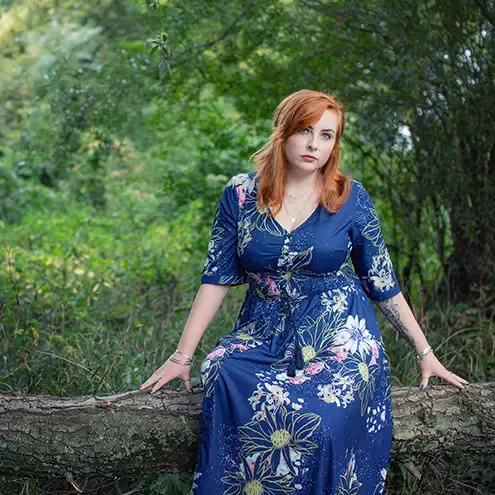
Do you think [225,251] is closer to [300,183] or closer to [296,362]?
[300,183]

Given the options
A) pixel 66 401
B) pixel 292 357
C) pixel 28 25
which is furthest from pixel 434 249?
pixel 28 25

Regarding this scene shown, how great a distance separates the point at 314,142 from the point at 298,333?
0.66 m

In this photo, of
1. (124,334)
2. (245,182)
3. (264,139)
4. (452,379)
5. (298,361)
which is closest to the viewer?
(298,361)

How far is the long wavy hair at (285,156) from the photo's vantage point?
2715 mm

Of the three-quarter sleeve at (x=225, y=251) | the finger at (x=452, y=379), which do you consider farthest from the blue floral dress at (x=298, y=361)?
the finger at (x=452, y=379)

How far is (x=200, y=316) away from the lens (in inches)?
109

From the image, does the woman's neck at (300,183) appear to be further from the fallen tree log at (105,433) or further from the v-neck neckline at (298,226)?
the fallen tree log at (105,433)

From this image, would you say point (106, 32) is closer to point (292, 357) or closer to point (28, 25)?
point (28, 25)

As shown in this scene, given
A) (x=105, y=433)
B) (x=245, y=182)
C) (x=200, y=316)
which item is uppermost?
(x=245, y=182)

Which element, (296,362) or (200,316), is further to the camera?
(200,316)

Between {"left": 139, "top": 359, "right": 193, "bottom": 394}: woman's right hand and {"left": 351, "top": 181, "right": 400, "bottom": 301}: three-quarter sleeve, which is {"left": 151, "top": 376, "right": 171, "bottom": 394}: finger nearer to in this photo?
{"left": 139, "top": 359, "right": 193, "bottom": 394}: woman's right hand

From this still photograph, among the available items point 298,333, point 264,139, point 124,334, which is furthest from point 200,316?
point 264,139

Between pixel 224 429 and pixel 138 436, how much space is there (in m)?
0.33

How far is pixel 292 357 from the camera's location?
8.62 feet
